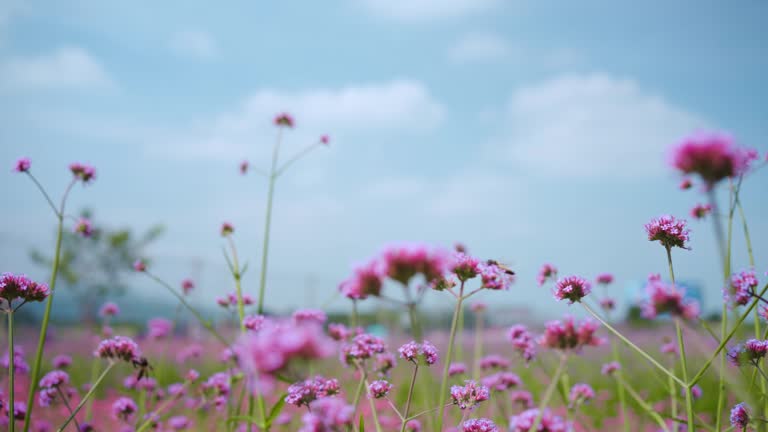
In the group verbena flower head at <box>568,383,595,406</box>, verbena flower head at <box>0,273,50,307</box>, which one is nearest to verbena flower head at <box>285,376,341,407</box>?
verbena flower head at <box>0,273,50,307</box>

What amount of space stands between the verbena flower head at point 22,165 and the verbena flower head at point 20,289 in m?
0.93

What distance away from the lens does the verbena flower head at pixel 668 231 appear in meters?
1.70

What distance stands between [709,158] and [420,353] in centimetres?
98

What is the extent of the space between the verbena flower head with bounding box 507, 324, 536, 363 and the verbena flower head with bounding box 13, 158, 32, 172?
8.64 ft

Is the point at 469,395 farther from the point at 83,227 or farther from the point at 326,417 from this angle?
the point at 83,227

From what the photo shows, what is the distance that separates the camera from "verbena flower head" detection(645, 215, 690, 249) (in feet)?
5.58

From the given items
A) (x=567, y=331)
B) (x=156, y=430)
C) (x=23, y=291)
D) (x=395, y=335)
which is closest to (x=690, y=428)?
(x=567, y=331)

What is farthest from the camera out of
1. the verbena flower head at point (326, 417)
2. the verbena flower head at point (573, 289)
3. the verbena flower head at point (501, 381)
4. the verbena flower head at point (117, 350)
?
the verbena flower head at point (501, 381)

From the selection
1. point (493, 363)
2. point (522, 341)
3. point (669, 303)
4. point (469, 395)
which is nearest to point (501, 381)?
point (493, 363)

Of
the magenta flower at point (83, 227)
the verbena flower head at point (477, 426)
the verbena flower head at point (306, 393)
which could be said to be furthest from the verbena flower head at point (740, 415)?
the magenta flower at point (83, 227)

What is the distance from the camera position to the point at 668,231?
1.71 meters

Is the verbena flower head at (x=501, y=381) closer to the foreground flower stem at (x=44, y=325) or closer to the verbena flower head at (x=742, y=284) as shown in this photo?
the verbena flower head at (x=742, y=284)

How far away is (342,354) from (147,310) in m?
22.5

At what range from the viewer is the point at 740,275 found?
1761 millimetres
